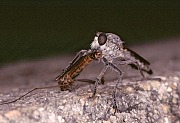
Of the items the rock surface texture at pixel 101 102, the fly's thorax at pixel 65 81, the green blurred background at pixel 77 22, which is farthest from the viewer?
the green blurred background at pixel 77 22

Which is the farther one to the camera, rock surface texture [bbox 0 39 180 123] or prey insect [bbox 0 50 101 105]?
prey insect [bbox 0 50 101 105]

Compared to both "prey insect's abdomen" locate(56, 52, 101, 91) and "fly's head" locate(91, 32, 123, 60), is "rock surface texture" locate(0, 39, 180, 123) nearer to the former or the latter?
"prey insect's abdomen" locate(56, 52, 101, 91)

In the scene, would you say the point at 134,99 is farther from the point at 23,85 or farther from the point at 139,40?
the point at 139,40

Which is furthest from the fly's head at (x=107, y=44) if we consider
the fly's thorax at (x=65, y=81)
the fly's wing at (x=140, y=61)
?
the fly's thorax at (x=65, y=81)

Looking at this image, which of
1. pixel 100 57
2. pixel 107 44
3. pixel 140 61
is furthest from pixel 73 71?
pixel 140 61

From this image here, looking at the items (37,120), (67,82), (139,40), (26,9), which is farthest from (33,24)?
(37,120)

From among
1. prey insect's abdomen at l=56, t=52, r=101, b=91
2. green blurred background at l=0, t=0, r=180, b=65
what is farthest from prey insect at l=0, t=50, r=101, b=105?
green blurred background at l=0, t=0, r=180, b=65

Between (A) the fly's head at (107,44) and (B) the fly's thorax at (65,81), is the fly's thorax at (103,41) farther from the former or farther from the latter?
(B) the fly's thorax at (65,81)
